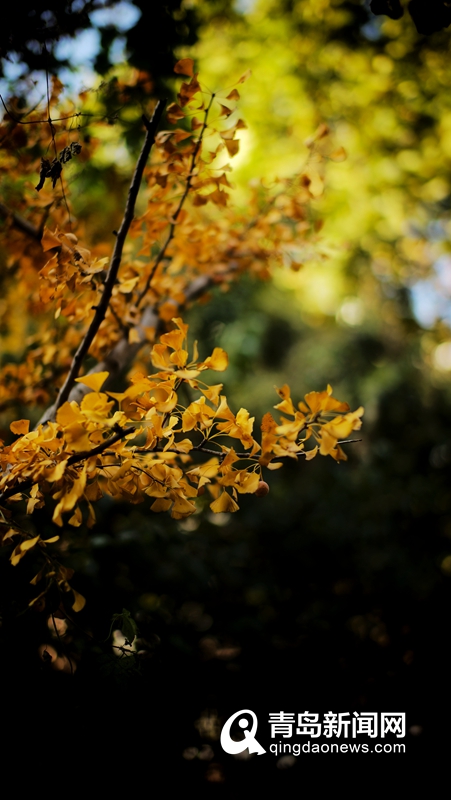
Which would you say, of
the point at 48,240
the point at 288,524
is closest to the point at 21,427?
the point at 48,240

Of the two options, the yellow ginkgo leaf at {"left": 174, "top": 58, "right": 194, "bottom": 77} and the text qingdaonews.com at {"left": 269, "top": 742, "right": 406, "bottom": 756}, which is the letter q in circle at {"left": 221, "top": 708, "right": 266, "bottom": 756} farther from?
the yellow ginkgo leaf at {"left": 174, "top": 58, "right": 194, "bottom": 77}

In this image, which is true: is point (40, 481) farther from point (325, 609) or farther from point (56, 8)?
point (325, 609)

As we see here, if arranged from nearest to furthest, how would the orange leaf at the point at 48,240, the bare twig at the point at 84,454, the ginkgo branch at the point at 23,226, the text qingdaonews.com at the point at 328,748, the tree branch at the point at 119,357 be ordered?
the bare twig at the point at 84,454
the orange leaf at the point at 48,240
the tree branch at the point at 119,357
the ginkgo branch at the point at 23,226
the text qingdaonews.com at the point at 328,748

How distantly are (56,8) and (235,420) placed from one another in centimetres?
97

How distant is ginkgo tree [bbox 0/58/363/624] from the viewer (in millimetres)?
658

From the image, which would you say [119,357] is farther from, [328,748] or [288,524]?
[288,524]

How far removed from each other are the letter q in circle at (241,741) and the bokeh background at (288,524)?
0.05m

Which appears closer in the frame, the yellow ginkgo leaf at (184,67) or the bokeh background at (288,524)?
the yellow ginkgo leaf at (184,67)

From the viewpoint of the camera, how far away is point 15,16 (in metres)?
0.88

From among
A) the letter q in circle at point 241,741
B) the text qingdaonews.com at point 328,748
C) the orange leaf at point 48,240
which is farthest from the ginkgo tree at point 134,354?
the text qingdaonews.com at point 328,748

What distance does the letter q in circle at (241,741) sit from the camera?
1.32 meters

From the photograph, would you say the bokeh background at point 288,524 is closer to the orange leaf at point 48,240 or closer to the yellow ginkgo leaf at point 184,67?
the yellow ginkgo leaf at point 184,67

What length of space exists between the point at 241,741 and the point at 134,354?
49.4 inches

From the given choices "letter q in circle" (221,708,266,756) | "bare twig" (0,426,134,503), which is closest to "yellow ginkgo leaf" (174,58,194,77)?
"bare twig" (0,426,134,503)
